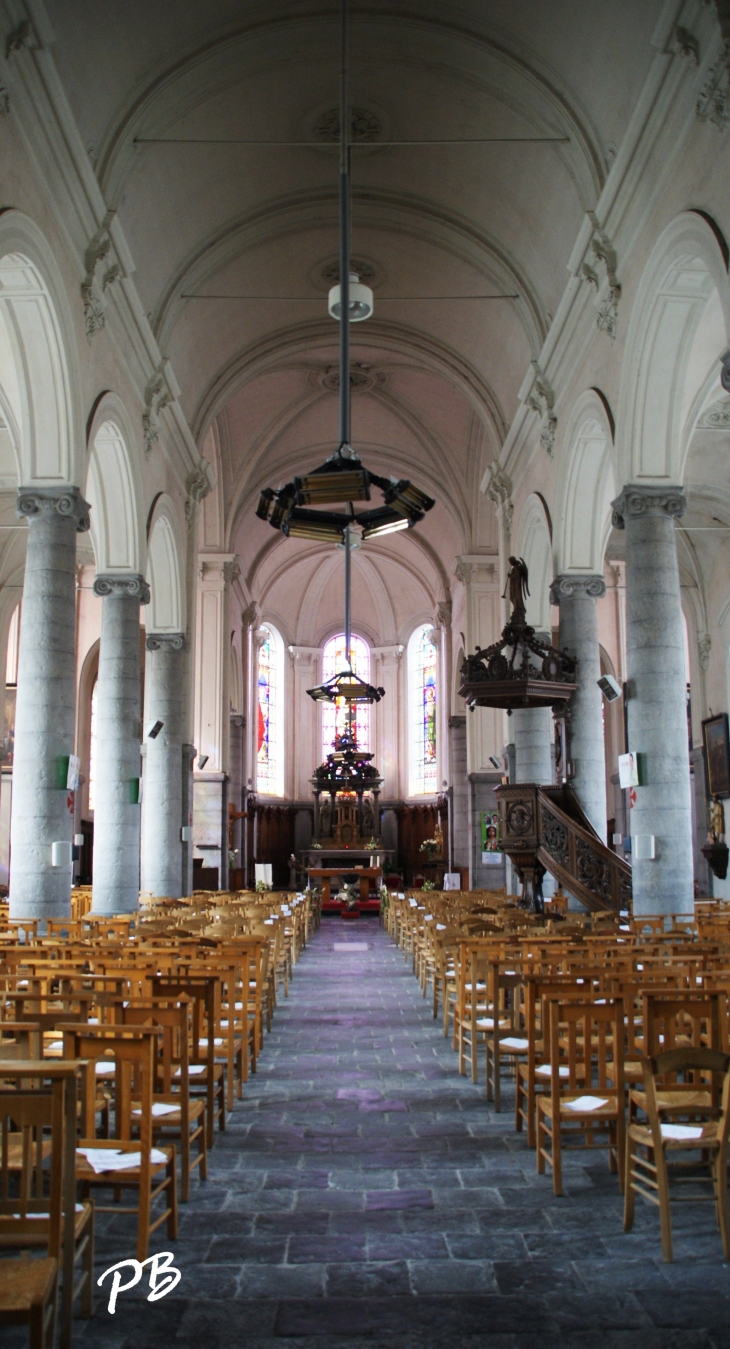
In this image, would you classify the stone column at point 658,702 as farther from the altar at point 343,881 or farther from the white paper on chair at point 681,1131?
the altar at point 343,881

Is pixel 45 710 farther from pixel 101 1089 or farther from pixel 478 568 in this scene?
pixel 478 568

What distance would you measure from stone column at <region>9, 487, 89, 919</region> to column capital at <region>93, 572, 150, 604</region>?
3.61m

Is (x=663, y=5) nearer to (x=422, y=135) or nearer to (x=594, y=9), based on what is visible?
(x=594, y=9)

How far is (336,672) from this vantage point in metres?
42.0

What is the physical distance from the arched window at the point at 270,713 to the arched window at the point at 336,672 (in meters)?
2.04

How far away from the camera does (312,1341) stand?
3.55 meters

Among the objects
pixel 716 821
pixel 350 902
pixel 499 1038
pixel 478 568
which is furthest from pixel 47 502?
pixel 350 902

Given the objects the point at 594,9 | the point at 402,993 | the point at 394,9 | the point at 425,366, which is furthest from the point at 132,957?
the point at 425,366

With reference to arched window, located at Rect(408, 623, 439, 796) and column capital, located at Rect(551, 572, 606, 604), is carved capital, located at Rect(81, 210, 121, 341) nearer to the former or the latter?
column capital, located at Rect(551, 572, 606, 604)

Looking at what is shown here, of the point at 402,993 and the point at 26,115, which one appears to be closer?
the point at 26,115

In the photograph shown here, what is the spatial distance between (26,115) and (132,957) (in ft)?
27.6

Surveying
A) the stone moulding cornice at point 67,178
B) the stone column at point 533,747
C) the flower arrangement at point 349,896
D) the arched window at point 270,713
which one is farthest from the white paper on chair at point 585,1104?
the arched window at point 270,713

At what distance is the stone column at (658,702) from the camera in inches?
489

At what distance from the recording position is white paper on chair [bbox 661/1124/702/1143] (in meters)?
4.41
